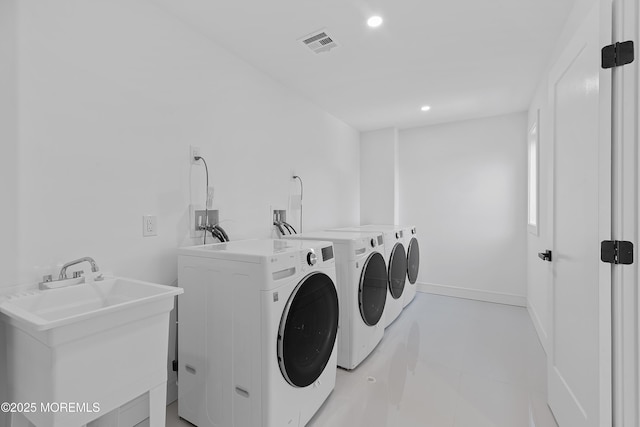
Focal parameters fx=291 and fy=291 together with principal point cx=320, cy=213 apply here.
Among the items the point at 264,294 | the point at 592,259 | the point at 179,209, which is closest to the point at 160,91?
the point at 179,209

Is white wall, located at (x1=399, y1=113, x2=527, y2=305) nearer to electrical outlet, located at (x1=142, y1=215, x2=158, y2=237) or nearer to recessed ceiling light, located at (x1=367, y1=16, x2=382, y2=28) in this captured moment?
recessed ceiling light, located at (x1=367, y1=16, x2=382, y2=28)

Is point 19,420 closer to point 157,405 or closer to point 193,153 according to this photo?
point 157,405

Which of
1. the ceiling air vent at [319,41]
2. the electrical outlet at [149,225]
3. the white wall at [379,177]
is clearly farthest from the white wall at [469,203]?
the electrical outlet at [149,225]

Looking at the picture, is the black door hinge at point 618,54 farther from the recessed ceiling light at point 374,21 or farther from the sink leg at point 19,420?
the sink leg at point 19,420

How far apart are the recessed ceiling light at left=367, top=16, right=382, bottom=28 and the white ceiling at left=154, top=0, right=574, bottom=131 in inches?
1.3

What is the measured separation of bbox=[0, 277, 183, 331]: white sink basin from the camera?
0.90 m

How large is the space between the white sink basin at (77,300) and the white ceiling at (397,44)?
154 centimetres

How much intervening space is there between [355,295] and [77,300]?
4.95ft

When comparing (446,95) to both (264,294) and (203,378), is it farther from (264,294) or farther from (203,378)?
(203,378)

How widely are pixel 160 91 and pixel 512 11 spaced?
209 centimetres

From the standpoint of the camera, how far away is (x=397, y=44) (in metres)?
2.01

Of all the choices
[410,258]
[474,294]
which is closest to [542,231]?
[410,258]

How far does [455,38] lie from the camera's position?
1945 millimetres

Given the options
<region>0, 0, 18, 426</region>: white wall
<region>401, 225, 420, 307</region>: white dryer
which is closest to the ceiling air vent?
<region>0, 0, 18, 426</region>: white wall
